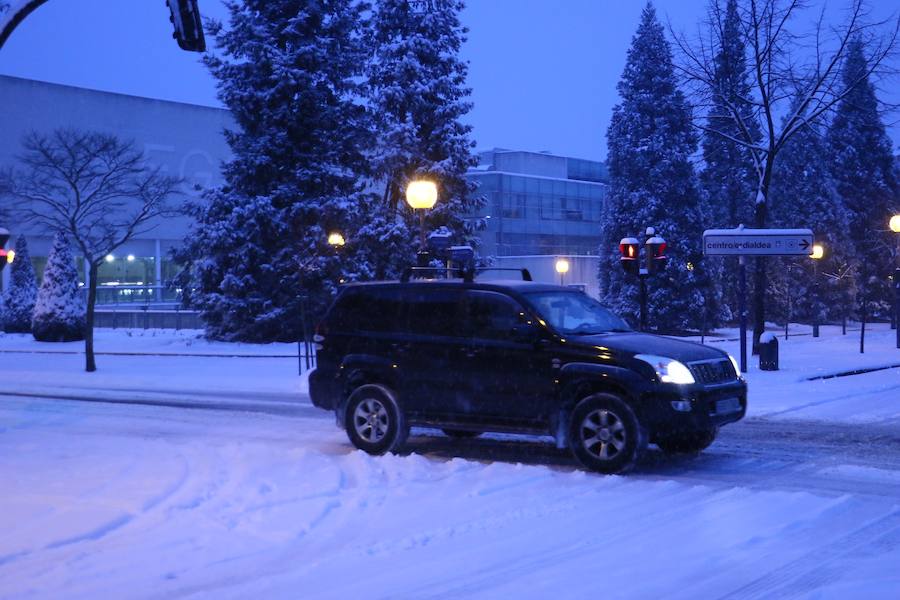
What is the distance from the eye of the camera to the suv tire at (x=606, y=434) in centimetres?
1011

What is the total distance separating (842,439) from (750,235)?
32.7 ft

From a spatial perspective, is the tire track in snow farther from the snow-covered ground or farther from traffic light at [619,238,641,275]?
traffic light at [619,238,641,275]

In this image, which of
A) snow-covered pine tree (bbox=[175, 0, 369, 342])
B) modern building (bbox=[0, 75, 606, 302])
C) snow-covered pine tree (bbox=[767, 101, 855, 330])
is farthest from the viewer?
modern building (bbox=[0, 75, 606, 302])

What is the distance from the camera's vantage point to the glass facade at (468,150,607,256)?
6794 centimetres

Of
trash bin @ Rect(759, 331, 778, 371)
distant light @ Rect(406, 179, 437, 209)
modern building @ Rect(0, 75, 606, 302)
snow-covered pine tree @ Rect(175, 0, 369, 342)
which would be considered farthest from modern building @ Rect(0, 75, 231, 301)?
distant light @ Rect(406, 179, 437, 209)

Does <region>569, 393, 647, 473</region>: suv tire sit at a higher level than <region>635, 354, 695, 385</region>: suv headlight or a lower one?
lower

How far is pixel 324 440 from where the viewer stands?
42.8 ft

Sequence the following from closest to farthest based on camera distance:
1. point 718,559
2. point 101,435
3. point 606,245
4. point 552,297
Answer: point 718,559, point 552,297, point 101,435, point 606,245

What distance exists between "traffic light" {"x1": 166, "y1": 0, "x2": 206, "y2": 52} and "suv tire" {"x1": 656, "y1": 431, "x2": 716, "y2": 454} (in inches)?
252

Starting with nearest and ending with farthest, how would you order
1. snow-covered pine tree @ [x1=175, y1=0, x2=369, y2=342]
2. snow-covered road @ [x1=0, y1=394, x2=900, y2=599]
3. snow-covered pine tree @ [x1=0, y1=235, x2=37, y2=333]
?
snow-covered road @ [x1=0, y1=394, x2=900, y2=599]
snow-covered pine tree @ [x1=175, y1=0, x2=369, y2=342]
snow-covered pine tree @ [x1=0, y1=235, x2=37, y2=333]

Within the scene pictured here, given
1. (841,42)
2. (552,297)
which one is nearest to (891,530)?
(552,297)

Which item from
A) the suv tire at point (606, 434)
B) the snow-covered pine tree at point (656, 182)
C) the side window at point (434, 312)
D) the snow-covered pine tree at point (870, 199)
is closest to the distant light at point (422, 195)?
the side window at point (434, 312)

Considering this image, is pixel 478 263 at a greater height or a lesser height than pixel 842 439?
greater

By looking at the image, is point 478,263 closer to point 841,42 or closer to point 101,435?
point 841,42
